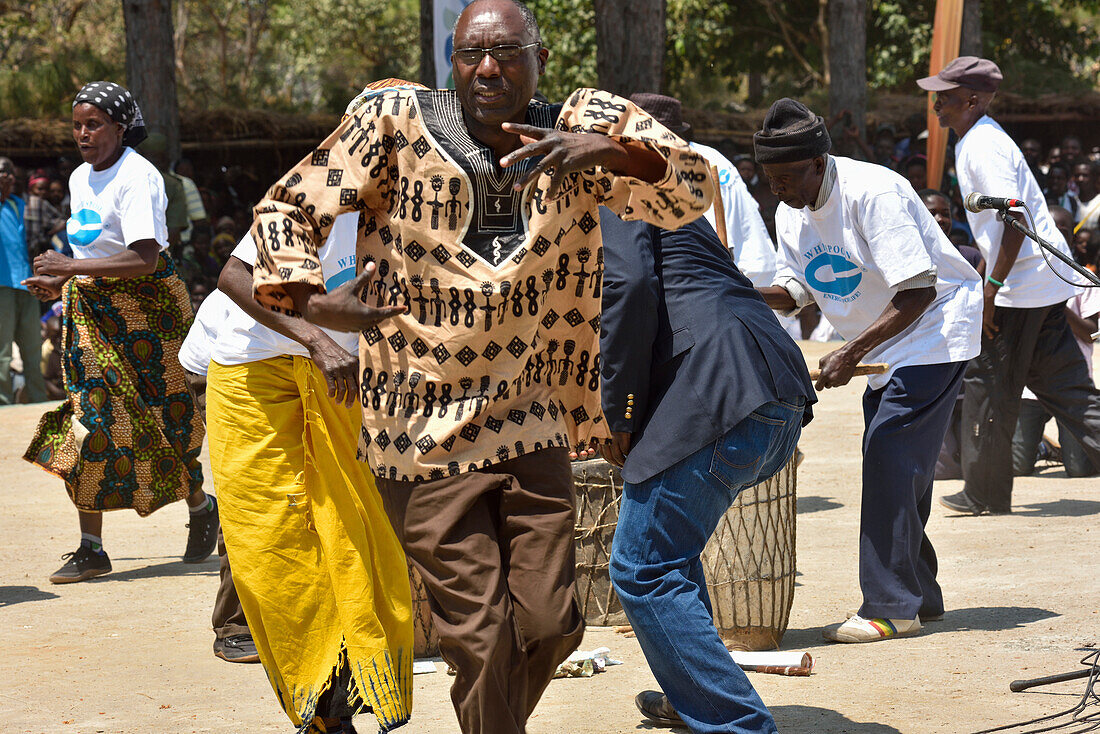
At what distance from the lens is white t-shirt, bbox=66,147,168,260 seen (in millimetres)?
6324

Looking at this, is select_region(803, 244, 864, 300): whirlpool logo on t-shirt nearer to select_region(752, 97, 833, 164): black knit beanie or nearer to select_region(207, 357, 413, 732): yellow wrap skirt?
select_region(752, 97, 833, 164): black knit beanie

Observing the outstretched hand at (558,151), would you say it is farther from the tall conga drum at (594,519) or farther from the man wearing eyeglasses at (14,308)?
the man wearing eyeglasses at (14,308)

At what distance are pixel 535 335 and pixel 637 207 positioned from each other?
1.29 ft

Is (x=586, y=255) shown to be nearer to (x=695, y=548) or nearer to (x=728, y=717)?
(x=695, y=548)

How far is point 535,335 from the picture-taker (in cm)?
338

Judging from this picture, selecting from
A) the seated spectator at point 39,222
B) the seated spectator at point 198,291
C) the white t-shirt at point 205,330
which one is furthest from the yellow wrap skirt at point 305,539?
the seated spectator at point 198,291

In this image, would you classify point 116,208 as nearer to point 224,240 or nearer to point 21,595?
point 21,595

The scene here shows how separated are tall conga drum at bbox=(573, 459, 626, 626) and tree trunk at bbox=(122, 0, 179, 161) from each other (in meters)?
10.0

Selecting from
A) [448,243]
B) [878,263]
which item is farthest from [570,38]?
[448,243]

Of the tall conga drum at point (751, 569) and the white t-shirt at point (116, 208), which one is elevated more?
the white t-shirt at point (116, 208)

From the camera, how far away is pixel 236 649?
523 centimetres

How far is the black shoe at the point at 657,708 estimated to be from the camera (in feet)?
14.0

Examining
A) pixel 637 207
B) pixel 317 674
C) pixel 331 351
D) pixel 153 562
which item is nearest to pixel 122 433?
pixel 153 562

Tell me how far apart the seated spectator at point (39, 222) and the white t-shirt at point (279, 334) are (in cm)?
956
